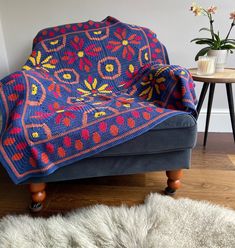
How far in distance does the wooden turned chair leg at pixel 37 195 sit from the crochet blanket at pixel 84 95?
9 cm

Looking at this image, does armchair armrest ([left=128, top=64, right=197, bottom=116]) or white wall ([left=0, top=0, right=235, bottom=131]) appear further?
white wall ([left=0, top=0, right=235, bottom=131])

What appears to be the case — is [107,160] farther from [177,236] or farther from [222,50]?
[222,50]

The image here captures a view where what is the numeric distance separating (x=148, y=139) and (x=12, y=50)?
4.45 feet

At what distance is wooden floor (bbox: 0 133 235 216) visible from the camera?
1.15m

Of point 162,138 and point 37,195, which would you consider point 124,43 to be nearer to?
point 162,138

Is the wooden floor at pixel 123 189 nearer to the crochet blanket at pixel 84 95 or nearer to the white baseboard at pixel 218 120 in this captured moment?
the crochet blanket at pixel 84 95

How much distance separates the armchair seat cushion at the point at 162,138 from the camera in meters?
1.02

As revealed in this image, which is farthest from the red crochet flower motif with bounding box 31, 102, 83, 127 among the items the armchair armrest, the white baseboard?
the white baseboard

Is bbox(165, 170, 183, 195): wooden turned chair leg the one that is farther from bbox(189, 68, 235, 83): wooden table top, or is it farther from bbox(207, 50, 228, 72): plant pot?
bbox(207, 50, 228, 72): plant pot

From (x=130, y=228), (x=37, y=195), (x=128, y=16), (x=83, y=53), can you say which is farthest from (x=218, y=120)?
(x=37, y=195)

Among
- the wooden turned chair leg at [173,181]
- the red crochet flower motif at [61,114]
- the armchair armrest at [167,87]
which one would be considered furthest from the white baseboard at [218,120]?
the red crochet flower motif at [61,114]

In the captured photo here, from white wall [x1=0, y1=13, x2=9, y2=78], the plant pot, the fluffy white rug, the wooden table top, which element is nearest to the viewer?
the fluffy white rug

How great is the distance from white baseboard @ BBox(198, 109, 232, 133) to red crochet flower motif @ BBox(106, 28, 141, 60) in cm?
79

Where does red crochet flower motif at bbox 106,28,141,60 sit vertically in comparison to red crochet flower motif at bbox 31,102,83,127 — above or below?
above
